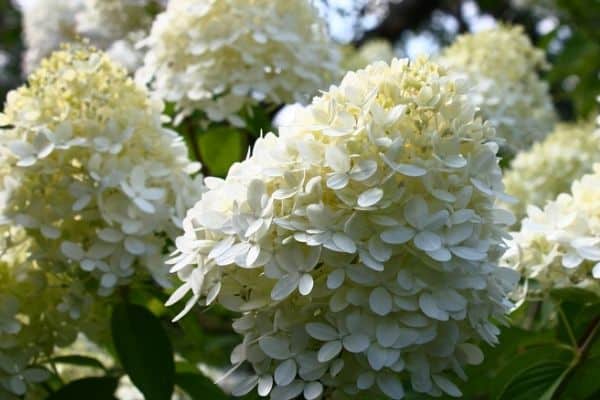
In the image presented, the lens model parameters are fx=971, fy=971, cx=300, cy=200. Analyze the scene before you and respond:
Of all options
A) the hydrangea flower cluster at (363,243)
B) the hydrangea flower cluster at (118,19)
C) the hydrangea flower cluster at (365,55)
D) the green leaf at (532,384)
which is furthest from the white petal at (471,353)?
the hydrangea flower cluster at (118,19)

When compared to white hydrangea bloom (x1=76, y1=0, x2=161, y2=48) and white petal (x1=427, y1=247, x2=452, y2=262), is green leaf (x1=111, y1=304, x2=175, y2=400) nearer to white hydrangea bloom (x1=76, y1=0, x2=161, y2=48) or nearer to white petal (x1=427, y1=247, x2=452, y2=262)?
white petal (x1=427, y1=247, x2=452, y2=262)

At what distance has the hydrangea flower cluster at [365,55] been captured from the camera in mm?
2633

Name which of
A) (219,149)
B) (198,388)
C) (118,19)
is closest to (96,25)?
(118,19)

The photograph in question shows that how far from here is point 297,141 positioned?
1.07 m

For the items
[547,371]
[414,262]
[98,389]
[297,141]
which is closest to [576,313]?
[547,371]

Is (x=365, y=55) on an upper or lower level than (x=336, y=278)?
lower

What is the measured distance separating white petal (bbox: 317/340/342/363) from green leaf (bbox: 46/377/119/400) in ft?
1.92

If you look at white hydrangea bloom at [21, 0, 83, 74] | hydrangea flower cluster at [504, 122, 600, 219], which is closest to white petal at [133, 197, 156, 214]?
hydrangea flower cluster at [504, 122, 600, 219]

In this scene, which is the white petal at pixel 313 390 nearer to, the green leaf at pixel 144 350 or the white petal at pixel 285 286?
the white petal at pixel 285 286

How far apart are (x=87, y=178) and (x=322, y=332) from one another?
482mm

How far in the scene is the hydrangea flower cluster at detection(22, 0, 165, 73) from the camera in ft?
7.95

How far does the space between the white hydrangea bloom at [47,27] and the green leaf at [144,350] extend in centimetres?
181

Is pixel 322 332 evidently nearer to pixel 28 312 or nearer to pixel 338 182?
pixel 338 182

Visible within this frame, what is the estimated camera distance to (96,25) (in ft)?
8.50
